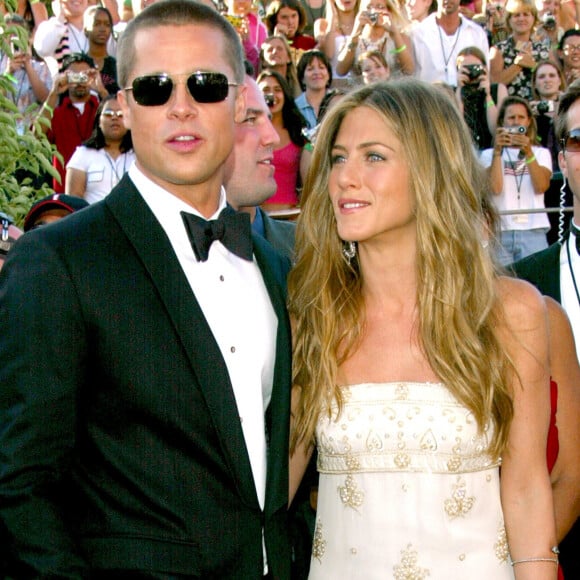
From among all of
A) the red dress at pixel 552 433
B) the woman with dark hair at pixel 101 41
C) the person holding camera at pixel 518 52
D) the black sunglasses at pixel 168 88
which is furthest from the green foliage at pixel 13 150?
the person holding camera at pixel 518 52

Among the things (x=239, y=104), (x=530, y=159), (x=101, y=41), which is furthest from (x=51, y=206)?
(x=101, y=41)

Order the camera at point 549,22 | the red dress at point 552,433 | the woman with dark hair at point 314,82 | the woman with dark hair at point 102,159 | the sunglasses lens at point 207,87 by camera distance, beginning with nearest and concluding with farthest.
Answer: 1. the sunglasses lens at point 207,87
2. the red dress at point 552,433
3. the woman with dark hair at point 102,159
4. the woman with dark hair at point 314,82
5. the camera at point 549,22

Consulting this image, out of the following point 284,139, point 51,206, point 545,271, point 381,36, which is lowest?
point 545,271

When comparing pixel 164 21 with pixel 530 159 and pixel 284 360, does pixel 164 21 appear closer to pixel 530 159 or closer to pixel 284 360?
pixel 284 360

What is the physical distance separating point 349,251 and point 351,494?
0.90 m

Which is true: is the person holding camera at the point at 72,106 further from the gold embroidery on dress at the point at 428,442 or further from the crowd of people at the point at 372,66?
the gold embroidery on dress at the point at 428,442

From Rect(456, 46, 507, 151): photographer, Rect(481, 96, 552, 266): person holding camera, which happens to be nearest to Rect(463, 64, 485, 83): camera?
Rect(456, 46, 507, 151): photographer

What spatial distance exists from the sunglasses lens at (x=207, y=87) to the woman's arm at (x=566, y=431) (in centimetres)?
138

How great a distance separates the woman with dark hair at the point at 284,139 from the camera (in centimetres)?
773

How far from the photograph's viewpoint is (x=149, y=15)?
9.96 feet

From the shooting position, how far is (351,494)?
3.31 metres

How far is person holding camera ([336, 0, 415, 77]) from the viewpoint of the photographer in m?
9.99

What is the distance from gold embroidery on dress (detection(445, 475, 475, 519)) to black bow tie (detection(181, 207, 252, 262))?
3.21 feet

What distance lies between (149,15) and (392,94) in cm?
93
